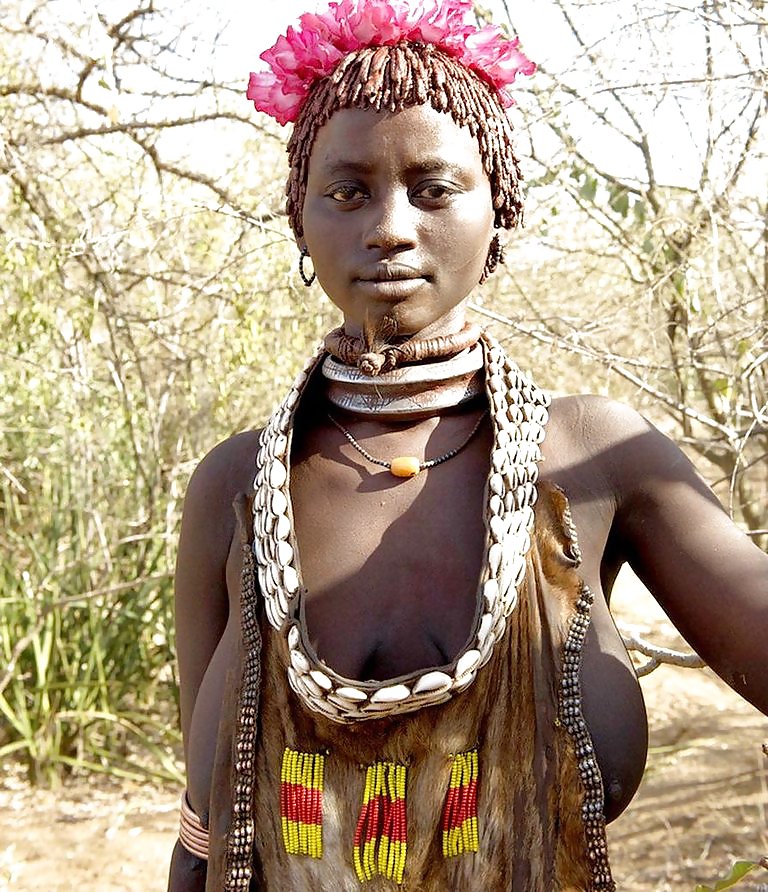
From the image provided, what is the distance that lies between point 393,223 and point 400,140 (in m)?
0.10

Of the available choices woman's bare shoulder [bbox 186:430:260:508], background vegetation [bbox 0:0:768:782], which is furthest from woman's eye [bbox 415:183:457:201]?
background vegetation [bbox 0:0:768:782]

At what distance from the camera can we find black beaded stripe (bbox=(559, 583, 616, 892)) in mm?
1247

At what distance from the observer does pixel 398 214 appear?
4.17 feet

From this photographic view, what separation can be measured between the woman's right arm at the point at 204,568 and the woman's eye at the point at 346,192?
1.19ft

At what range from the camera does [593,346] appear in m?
3.69

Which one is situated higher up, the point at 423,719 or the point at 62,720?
the point at 423,719

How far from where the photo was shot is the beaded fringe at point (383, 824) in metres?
1.27

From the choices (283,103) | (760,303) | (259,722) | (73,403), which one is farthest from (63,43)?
(259,722)

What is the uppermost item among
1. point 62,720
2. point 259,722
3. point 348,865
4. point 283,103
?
point 283,103

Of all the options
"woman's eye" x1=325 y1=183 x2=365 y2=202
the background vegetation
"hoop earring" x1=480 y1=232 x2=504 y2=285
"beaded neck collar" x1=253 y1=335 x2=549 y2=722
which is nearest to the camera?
"beaded neck collar" x1=253 y1=335 x2=549 y2=722

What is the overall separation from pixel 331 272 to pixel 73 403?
393cm

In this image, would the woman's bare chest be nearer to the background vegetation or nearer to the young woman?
the young woman

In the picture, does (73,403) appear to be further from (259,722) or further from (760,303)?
(259,722)

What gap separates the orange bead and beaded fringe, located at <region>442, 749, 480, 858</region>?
0.32 m
